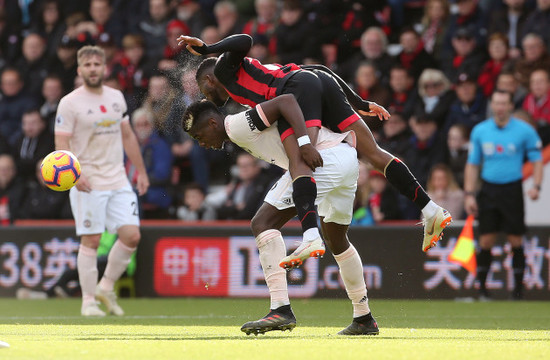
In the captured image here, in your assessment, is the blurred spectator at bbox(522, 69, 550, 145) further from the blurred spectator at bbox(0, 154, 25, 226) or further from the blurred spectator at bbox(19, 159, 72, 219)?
the blurred spectator at bbox(0, 154, 25, 226)

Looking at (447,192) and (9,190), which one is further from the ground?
(447,192)

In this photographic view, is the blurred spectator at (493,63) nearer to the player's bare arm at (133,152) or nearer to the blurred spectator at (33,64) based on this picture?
the player's bare arm at (133,152)

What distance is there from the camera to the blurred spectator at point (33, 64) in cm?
1700

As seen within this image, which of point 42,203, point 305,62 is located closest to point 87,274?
point 42,203

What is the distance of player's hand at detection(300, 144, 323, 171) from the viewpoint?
7.11 meters

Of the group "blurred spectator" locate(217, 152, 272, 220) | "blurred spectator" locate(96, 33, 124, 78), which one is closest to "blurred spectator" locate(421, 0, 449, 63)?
"blurred spectator" locate(217, 152, 272, 220)

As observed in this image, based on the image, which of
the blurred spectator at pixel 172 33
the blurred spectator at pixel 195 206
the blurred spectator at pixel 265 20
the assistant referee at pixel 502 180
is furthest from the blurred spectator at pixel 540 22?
the blurred spectator at pixel 172 33

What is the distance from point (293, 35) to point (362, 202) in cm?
295

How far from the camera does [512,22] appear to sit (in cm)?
1451

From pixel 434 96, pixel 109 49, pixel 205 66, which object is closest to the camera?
pixel 205 66

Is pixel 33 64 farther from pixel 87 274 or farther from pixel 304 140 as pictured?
pixel 304 140

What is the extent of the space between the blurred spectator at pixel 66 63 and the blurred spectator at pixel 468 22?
231 inches

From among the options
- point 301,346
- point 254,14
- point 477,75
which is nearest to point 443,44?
point 477,75

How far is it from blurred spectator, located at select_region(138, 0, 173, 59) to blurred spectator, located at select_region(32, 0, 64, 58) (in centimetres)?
168
